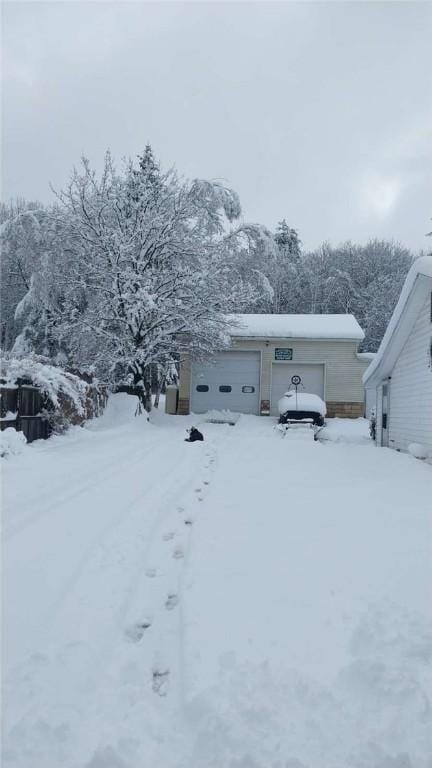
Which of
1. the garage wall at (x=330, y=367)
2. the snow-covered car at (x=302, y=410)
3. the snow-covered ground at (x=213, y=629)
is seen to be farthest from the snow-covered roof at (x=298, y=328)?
the snow-covered ground at (x=213, y=629)

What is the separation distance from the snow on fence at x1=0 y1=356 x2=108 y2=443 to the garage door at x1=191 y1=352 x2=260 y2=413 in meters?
10.1

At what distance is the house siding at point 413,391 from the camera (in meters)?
9.38

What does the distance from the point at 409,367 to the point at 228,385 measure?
10.1m

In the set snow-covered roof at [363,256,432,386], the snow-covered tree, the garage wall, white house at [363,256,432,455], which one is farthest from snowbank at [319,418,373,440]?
the snow-covered tree

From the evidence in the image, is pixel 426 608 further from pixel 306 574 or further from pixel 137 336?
pixel 137 336

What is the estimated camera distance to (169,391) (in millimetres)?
21203

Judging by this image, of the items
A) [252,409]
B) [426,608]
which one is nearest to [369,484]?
[426,608]

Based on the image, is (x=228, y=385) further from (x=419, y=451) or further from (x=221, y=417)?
(x=419, y=451)

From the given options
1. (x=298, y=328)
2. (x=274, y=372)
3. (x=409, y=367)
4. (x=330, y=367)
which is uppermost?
(x=298, y=328)

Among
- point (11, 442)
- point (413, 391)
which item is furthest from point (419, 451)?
point (11, 442)

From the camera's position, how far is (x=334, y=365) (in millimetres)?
19844

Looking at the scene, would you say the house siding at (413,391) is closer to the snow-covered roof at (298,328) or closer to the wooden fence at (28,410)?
the wooden fence at (28,410)

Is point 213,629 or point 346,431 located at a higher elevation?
point 346,431

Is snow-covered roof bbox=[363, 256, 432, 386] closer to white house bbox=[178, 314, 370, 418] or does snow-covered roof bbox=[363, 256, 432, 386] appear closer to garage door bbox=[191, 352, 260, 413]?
white house bbox=[178, 314, 370, 418]
